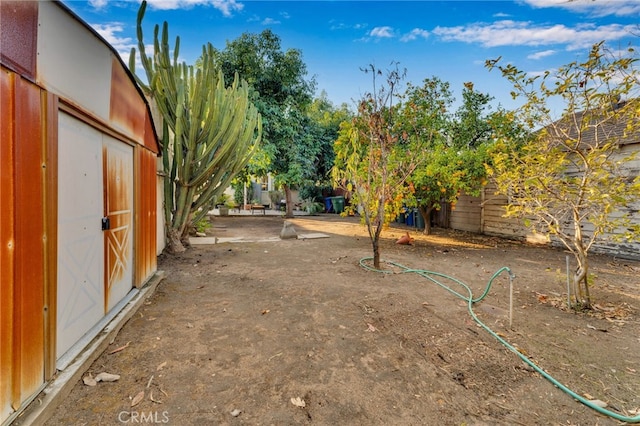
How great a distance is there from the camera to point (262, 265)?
5953 mm

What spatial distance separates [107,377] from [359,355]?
201cm

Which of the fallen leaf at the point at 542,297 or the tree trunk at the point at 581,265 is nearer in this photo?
the tree trunk at the point at 581,265

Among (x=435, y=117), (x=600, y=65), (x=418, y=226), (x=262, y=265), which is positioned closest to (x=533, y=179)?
(x=600, y=65)

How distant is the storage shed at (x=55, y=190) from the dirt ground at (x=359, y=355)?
413mm

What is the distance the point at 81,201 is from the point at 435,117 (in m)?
9.65

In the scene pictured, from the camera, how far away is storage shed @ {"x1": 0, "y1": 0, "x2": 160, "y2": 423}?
1.61 meters

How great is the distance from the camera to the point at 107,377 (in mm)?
2254

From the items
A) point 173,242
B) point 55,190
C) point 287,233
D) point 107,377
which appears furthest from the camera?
point 287,233

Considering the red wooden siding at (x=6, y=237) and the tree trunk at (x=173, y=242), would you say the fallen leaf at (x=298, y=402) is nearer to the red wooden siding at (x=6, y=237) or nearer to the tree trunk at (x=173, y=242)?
the red wooden siding at (x=6, y=237)

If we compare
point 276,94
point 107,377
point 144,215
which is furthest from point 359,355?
point 276,94

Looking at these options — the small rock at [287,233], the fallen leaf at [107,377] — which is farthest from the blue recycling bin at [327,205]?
the fallen leaf at [107,377]

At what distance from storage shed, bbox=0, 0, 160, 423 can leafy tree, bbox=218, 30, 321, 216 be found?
9.57m

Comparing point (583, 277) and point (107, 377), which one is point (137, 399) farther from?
point (583, 277)

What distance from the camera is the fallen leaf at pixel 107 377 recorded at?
2.23 m
